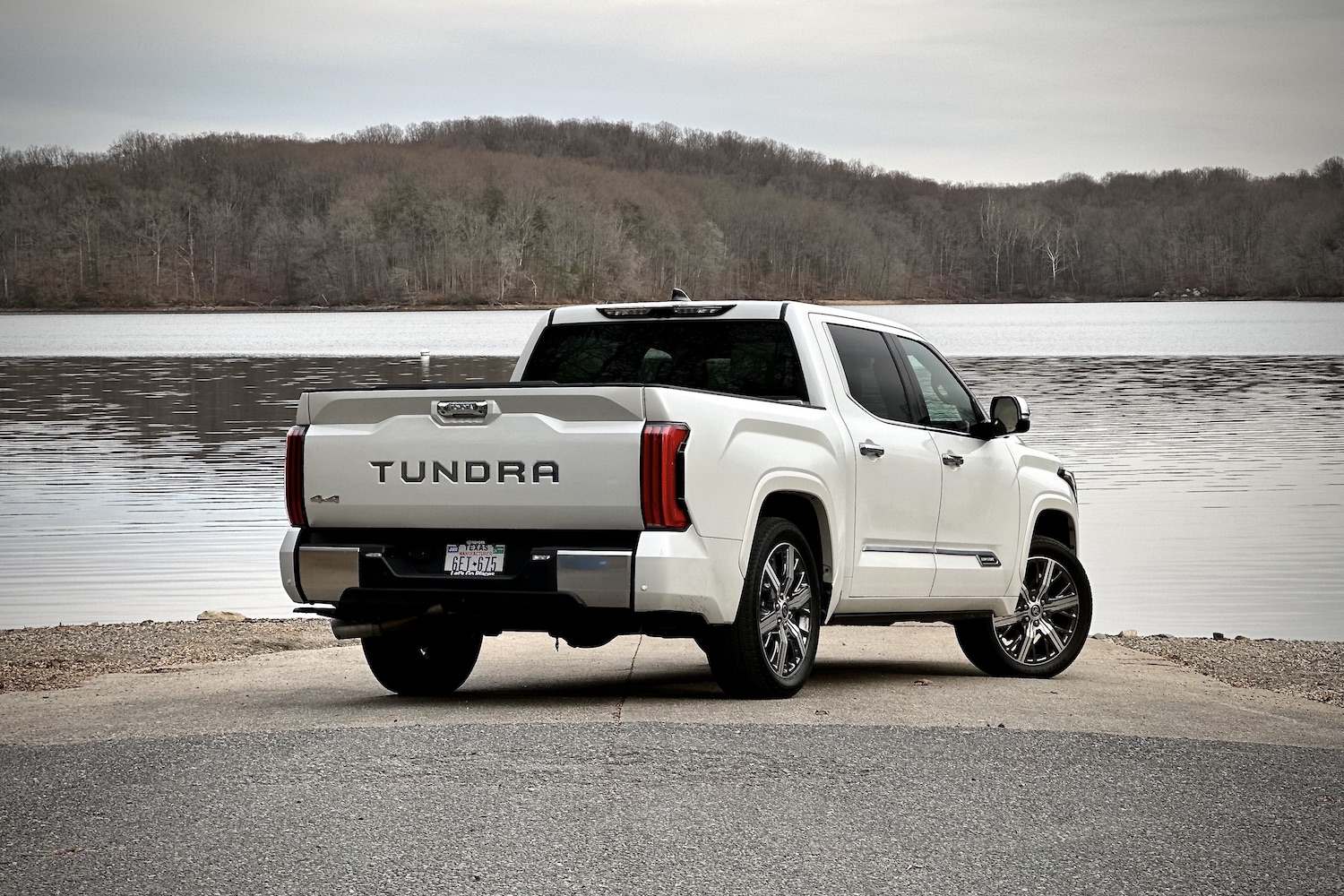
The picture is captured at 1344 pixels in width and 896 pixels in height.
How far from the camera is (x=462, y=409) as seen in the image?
25.7 ft

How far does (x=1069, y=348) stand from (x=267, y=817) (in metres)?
98.2

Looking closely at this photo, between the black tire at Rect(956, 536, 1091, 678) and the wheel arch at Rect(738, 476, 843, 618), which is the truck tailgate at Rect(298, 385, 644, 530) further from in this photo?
the black tire at Rect(956, 536, 1091, 678)

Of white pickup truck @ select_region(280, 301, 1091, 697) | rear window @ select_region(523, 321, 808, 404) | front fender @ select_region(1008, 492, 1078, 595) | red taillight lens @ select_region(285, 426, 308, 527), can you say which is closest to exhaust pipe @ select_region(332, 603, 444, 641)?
white pickup truck @ select_region(280, 301, 1091, 697)

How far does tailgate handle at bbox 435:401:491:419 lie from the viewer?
7789 millimetres

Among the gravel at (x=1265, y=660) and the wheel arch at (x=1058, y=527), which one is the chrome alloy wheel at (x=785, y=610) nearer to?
the wheel arch at (x=1058, y=527)

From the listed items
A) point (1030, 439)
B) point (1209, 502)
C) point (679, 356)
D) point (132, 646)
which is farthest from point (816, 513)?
point (1030, 439)

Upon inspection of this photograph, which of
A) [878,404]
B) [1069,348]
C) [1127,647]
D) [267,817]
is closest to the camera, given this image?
[267,817]

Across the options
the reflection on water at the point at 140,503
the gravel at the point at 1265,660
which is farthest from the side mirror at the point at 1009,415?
the reflection on water at the point at 140,503

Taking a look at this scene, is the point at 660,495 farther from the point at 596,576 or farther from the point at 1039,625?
the point at 1039,625

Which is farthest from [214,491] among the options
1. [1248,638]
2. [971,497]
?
[971,497]

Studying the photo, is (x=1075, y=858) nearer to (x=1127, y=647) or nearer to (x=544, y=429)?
(x=544, y=429)

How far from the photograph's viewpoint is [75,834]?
19.3ft

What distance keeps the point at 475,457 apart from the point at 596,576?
789mm

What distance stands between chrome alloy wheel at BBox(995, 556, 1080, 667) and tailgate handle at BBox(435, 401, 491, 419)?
4.10 metres
